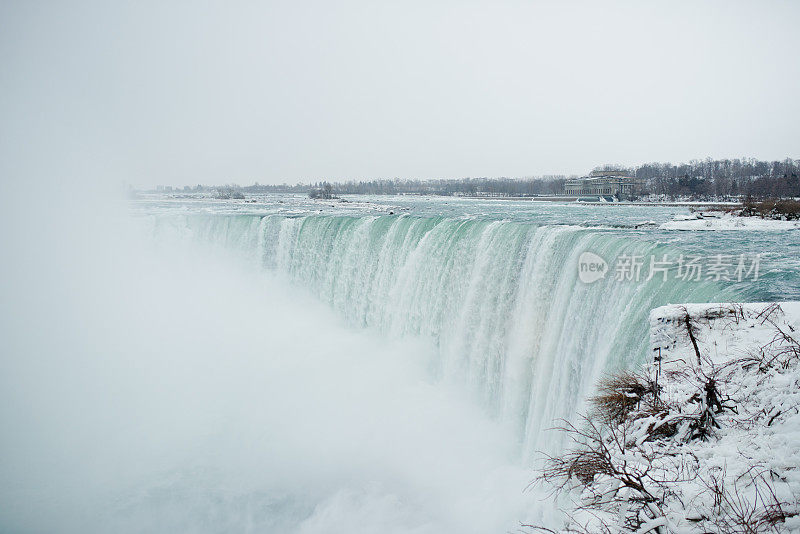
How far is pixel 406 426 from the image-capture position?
12.2m

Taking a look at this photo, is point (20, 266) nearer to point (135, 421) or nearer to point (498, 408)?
point (135, 421)

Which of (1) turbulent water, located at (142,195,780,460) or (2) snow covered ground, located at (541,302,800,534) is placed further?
(1) turbulent water, located at (142,195,780,460)

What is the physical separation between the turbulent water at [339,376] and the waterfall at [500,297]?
0.05m

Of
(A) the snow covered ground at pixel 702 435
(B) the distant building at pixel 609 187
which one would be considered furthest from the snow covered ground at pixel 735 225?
(B) the distant building at pixel 609 187

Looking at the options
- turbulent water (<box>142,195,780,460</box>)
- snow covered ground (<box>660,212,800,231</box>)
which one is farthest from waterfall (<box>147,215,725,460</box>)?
snow covered ground (<box>660,212,800,231</box>)

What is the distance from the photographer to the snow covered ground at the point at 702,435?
2.92 m

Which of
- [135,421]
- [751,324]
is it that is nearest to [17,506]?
[135,421]

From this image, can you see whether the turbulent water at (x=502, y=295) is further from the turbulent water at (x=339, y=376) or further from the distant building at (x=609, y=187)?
the distant building at (x=609, y=187)

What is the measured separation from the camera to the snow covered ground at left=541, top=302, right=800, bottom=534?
292 cm

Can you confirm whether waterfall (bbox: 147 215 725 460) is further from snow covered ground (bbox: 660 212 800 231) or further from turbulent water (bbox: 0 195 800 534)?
snow covered ground (bbox: 660 212 800 231)

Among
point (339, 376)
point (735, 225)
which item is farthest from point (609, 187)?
point (339, 376)

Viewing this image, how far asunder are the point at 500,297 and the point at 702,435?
8059mm

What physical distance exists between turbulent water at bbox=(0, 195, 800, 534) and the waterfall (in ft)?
0.17

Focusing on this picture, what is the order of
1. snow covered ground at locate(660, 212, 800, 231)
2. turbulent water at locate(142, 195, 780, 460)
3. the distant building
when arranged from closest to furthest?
1. turbulent water at locate(142, 195, 780, 460)
2. snow covered ground at locate(660, 212, 800, 231)
3. the distant building
